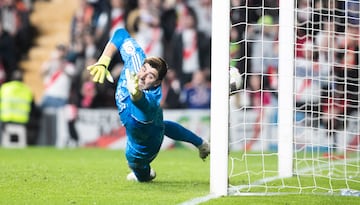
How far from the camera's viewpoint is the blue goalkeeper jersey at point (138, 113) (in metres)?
9.07

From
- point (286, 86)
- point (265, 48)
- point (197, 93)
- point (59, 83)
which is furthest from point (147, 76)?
point (59, 83)

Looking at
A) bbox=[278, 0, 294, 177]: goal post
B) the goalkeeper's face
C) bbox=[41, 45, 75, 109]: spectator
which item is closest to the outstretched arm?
the goalkeeper's face

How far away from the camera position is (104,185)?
9516 millimetres

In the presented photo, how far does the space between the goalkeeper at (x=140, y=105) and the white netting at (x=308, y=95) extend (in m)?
0.77

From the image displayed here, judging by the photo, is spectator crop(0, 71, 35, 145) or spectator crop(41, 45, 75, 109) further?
spectator crop(41, 45, 75, 109)

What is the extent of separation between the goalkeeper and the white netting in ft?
2.52

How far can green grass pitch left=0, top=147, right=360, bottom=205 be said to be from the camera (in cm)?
827

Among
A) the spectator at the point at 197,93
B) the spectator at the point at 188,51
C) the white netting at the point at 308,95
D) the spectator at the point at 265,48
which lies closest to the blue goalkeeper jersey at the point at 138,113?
the white netting at the point at 308,95

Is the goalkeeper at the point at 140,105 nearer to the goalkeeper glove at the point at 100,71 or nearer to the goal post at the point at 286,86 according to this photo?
the goalkeeper glove at the point at 100,71

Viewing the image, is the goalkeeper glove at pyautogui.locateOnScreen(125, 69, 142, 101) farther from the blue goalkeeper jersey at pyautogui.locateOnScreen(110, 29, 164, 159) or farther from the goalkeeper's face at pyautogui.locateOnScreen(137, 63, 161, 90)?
the goalkeeper's face at pyautogui.locateOnScreen(137, 63, 161, 90)

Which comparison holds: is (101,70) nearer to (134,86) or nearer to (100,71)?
(100,71)

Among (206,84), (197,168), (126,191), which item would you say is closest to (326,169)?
(197,168)

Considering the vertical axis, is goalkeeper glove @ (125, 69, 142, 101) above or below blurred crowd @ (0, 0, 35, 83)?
below

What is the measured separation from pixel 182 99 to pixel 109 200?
1084 centimetres
